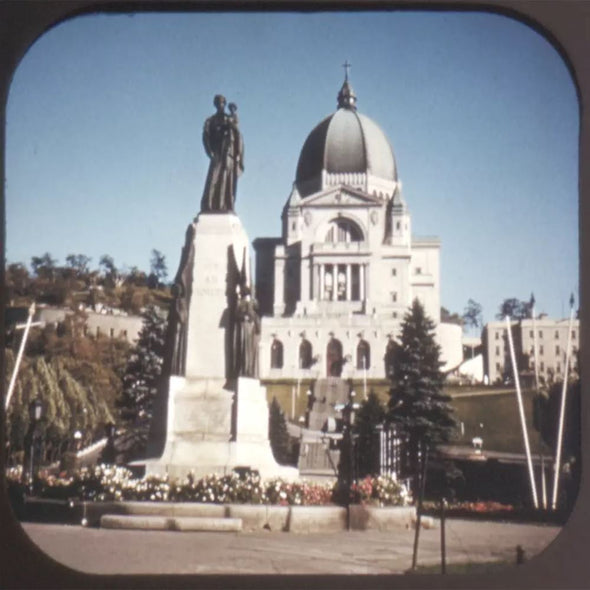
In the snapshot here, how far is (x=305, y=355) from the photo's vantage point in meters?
16.3

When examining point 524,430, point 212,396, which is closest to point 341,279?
point 212,396

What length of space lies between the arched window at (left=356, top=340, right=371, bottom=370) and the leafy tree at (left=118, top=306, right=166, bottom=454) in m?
2.40

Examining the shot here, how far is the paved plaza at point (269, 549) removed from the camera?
262 inches

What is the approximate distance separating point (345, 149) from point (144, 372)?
23.0ft

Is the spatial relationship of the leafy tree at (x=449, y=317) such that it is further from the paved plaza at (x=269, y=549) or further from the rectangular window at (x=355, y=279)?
the rectangular window at (x=355, y=279)

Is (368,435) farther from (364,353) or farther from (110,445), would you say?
(364,353)

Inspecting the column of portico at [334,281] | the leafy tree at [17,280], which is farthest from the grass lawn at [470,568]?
the column of portico at [334,281]

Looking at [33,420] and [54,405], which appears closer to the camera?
[33,420]

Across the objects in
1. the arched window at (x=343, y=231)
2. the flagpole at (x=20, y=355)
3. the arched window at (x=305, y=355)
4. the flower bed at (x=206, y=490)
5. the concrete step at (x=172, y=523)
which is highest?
the arched window at (x=343, y=231)

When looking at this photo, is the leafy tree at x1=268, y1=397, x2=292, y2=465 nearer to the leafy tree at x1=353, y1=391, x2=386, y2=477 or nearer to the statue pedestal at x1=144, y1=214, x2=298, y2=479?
the statue pedestal at x1=144, y1=214, x2=298, y2=479

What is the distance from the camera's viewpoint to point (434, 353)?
10297 millimetres

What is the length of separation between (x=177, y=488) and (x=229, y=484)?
1.33 feet

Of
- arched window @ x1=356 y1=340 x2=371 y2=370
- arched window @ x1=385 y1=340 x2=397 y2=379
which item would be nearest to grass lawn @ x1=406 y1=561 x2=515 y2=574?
arched window @ x1=385 y1=340 x2=397 y2=379

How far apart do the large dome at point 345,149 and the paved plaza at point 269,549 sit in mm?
3201
